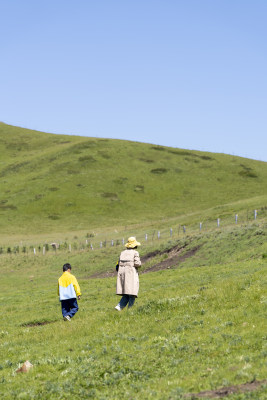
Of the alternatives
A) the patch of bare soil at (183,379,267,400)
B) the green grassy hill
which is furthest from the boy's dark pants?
the green grassy hill

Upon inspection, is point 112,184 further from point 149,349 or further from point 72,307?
point 149,349

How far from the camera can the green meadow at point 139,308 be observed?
11.7 meters

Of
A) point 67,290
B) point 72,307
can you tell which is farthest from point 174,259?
point 67,290

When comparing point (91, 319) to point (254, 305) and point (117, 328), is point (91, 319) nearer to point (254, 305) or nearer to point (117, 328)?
point (117, 328)

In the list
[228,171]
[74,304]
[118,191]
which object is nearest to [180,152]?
[228,171]

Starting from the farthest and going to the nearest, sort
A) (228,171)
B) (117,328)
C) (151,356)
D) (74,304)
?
1. (228,171)
2. (74,304)
3. (117,328)
4. (151,356)

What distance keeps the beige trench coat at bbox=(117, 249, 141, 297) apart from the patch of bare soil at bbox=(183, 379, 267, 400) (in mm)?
8898

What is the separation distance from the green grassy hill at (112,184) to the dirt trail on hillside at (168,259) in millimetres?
44716

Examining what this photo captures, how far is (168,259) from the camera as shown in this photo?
49.6m

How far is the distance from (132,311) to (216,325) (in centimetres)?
450

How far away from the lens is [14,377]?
43.9 ft

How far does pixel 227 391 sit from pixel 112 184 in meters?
136

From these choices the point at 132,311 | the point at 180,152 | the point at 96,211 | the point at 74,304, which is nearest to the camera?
the point at 132,311

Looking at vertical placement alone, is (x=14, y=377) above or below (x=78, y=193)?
below
